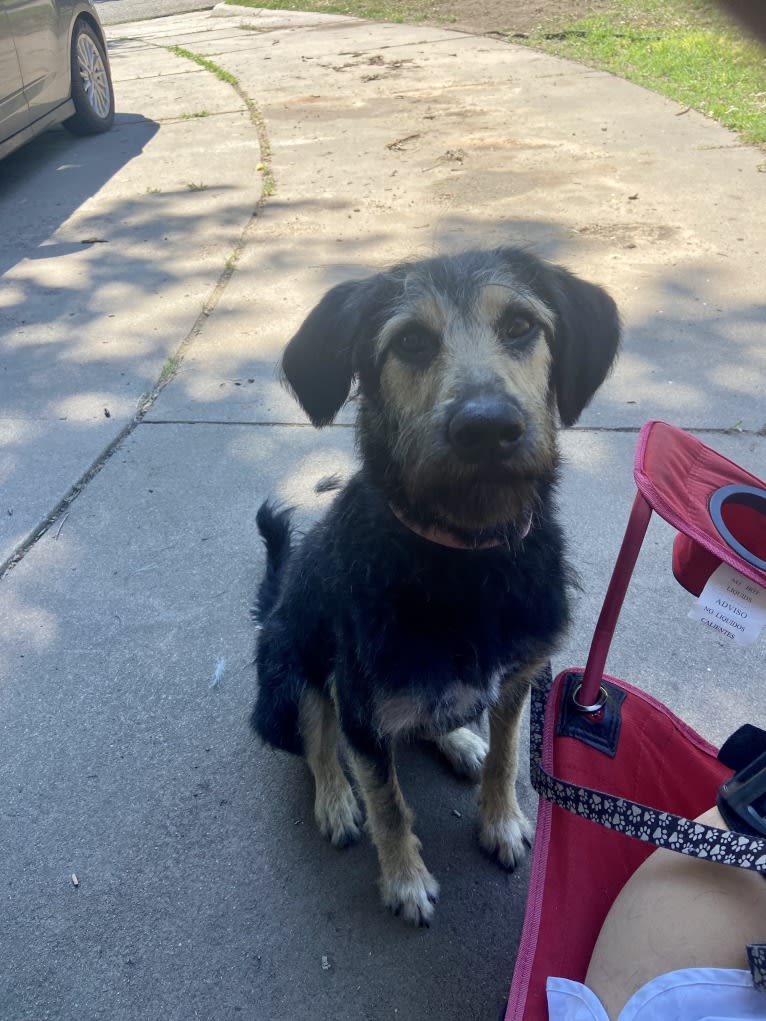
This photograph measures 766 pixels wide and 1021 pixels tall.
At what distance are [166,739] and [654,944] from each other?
159 cm

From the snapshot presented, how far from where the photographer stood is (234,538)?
10.9 ft

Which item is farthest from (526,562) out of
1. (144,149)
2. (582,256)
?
(144,149)

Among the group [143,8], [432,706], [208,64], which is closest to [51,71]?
[208,64]

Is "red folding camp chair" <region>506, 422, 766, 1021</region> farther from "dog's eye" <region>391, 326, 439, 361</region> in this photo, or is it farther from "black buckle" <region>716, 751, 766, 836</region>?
"dog's eye" <region>391, 326, 439, 361</region>

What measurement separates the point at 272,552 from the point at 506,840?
3.74 feet

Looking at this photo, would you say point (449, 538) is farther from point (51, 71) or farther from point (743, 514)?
point (51, 71)

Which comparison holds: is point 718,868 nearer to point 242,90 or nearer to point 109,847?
point 109,847

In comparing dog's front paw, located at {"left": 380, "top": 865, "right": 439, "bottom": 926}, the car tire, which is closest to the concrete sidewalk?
dog's front paw, located at {"left": 380, "top": 865, "right": 439, "bottom": 926}

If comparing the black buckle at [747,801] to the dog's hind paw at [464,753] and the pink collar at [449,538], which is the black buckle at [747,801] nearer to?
the pink collar at [449,538]

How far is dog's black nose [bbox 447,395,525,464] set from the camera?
1.68 meters

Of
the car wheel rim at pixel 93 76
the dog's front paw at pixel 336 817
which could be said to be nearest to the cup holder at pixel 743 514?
the dog's front paw at pixel 336 817

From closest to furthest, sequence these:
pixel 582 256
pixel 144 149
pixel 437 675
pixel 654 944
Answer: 1. pixel 654 944
2. pixel 437 675
3. pixel 582 256
4. pixel 144 149

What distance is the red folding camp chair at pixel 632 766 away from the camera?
145cm

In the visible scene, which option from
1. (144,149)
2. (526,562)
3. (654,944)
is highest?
(526,562)
